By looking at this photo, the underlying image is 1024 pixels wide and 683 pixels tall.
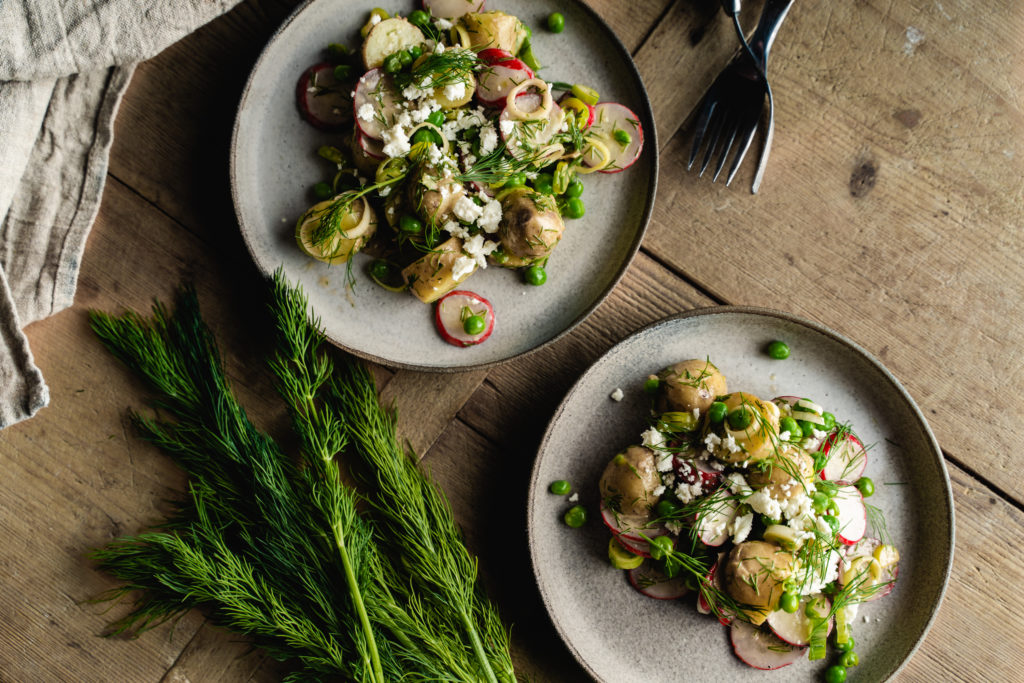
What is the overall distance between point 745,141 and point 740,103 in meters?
0.12

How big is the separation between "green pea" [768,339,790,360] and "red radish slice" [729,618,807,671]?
32.4 inches

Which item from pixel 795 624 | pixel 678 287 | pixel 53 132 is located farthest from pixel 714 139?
pixel 53 132

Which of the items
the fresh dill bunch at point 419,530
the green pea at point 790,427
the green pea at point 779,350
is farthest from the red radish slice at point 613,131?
the fresh dill bunch at point 419,530

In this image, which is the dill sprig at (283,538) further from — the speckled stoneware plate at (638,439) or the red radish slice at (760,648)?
the red radish slice at (760,648)

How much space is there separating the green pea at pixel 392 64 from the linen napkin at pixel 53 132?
49cm

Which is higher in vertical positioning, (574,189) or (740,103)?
(740,103)

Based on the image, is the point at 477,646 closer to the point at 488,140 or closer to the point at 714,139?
the point at 488,140

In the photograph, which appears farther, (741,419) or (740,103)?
(740,103)

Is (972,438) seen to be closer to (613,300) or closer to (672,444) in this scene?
(672,444)

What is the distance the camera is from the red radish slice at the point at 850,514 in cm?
213

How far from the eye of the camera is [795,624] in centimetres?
213

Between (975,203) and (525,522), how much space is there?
1810mm

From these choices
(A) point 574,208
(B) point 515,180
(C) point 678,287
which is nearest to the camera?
(B) point 515,180

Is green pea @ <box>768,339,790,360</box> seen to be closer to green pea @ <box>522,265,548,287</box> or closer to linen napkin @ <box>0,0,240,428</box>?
green pea @ <box>522,265,548,287</box>
